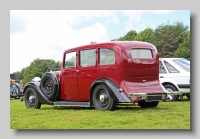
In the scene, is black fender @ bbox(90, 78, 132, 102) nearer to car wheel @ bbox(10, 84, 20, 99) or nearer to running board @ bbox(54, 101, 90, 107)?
running board @ bbox(54, 101, 90, 107)

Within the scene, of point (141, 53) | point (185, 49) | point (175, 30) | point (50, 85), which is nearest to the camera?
point (185, 49)

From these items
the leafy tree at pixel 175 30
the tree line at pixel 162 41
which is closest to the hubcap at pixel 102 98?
the tree line at pixel 162 41

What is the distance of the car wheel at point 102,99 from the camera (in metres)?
9.51

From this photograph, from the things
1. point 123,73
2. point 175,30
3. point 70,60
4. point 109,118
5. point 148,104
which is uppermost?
point 175,30

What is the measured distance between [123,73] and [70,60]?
4.58 ft

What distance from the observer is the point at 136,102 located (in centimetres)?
941

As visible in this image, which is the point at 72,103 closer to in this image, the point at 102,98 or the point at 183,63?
the point at 102,98

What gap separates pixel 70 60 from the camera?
10438 millimetres

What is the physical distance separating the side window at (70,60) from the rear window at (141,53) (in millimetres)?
1271

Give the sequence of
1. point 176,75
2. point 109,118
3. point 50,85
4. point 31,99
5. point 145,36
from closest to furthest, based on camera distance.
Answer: point 109,118 → point 145,36 → point 50,85 → point 31,99 → point 176,75

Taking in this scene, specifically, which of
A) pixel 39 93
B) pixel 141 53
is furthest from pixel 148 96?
pixel 39 93
